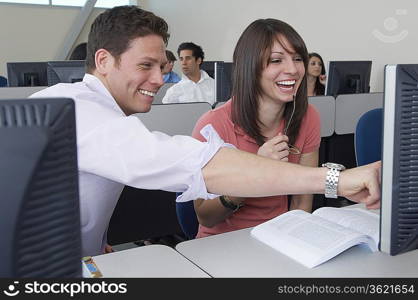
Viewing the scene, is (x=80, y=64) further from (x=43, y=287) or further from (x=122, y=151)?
(x=43, y=287)

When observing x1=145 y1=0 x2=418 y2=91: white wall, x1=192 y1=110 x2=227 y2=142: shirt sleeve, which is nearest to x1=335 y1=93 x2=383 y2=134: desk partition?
x1=145 y1=0 x2=418 y2=91: white wall

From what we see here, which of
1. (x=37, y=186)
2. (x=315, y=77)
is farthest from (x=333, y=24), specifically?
(x=37, y=186)

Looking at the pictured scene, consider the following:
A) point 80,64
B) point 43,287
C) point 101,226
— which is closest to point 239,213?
point 101,226

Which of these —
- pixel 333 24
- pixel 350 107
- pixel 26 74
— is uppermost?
pixel 333 24

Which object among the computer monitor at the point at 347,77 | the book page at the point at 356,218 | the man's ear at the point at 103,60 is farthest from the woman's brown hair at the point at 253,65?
the computer monitor at the point at 347,77

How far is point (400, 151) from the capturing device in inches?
31.9

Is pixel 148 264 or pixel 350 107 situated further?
pixel 350 107

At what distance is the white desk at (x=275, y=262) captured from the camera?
94 centimetres

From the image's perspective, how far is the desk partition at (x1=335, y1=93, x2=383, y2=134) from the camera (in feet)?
9.20

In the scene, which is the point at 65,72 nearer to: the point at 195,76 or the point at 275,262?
the point at 275,262

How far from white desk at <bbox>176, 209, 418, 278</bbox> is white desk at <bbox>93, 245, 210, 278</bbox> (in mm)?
34

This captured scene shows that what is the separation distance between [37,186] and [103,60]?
2.71ft

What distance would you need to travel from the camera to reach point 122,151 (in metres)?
0.87

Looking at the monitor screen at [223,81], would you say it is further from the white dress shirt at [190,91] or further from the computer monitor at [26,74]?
the computer monitor at [26,74]
